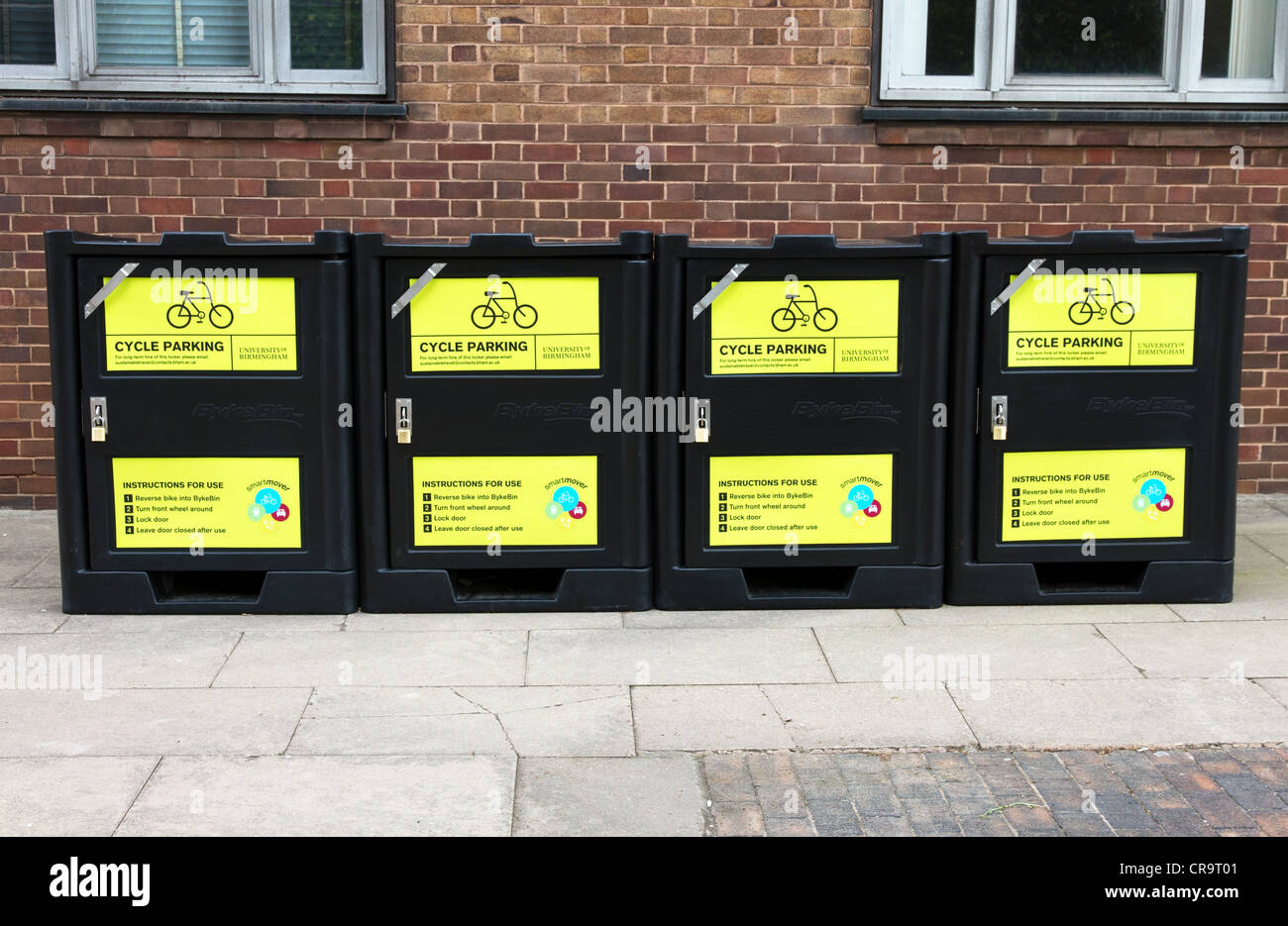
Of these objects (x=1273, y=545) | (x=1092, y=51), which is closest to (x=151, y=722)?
(x=1273, y=545)

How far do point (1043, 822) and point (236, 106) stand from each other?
5.77 metres

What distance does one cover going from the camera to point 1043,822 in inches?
155

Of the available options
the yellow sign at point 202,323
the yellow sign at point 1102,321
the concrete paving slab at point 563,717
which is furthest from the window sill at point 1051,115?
the concrete paving slab at point 563,717

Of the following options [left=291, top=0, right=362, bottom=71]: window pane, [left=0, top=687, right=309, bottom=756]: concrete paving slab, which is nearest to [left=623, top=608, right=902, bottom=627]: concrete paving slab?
[left=0, top=687, right=309, bottom=756]: concrete paving slab

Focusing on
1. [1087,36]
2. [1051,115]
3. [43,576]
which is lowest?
[43,576]

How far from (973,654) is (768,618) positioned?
0.91 metres

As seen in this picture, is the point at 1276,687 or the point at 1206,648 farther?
the point at 1206,648

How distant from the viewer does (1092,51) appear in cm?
794

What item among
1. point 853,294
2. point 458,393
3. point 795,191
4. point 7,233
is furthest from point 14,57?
point 853,294

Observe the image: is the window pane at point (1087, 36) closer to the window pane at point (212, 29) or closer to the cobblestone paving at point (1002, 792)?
the window pane at point (212, 29)

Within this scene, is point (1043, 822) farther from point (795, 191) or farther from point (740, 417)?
point (795, 191)

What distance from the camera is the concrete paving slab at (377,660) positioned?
16.9ft

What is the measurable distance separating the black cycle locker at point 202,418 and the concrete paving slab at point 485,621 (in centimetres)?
18

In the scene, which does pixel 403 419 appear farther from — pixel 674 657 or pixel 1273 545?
pixel 1273 545
